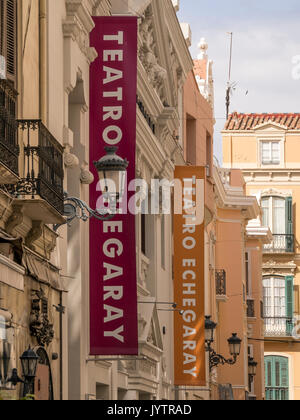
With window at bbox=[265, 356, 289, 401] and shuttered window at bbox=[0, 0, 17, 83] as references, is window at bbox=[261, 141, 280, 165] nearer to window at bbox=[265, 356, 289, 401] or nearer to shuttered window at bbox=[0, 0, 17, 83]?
window at bbox=[265, 356, 289, 401]

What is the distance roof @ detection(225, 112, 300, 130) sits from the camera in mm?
57781

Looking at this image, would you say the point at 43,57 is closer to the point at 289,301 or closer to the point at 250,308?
the point at 250,308

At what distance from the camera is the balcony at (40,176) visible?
14133mm

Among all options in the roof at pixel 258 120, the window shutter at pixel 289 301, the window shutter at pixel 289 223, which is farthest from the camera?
the roof at pixel 258 120

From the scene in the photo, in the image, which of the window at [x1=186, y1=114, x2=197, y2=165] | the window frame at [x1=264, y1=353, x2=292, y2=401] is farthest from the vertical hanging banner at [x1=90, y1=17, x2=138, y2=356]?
the window frame at [x1=264, y1=353, x2=292, y2=401]

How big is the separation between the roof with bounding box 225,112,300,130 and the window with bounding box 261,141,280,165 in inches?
40.5

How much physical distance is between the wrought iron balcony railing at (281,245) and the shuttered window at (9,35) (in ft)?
139

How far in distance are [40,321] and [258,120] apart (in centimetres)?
4390

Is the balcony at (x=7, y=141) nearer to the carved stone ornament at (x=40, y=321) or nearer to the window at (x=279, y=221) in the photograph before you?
the carved stone ornament at (x=40, y=321)

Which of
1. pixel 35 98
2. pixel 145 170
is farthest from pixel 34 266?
pixel 145 170

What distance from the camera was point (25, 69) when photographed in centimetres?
1573

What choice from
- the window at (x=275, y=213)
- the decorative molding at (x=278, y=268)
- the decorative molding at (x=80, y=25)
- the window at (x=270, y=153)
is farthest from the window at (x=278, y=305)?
the decorative molding at (x=80, y=25)

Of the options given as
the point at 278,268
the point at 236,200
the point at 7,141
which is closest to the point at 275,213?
the point at 278,268

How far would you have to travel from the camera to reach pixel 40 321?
50.0 ft
